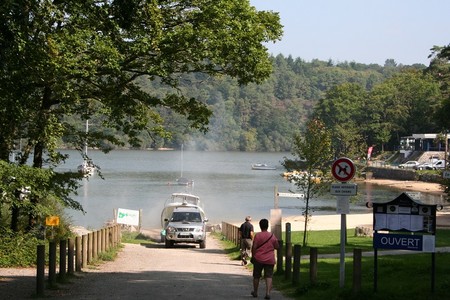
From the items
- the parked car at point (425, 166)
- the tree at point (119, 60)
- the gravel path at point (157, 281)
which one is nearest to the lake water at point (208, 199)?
the parked car at point (425, 166)

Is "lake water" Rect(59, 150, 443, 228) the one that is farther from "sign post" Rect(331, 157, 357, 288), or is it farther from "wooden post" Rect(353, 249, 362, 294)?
"wooden post" Rect(353, 249, 362, 294)

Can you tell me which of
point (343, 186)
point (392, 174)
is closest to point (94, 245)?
point (343, 186)

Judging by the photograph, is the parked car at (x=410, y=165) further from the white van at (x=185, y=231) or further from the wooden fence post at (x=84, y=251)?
the wooden fence post at (x=84, y=251)

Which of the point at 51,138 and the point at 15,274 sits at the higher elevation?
the point at 51,138

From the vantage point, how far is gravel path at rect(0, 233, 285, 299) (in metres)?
15.7

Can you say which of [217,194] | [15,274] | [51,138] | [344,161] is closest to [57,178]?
[51,138]

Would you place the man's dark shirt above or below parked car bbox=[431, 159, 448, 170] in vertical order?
below

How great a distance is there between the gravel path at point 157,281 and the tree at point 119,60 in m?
3.50

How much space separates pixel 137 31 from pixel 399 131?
126864 millimetres

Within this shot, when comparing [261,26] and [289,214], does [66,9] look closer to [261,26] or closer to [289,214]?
[261,26]

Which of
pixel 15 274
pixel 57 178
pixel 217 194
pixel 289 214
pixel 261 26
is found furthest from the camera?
pixel 217 194

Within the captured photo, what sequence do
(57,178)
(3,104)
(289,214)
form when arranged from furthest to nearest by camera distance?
(289,214)
(57,178)
(3,104)

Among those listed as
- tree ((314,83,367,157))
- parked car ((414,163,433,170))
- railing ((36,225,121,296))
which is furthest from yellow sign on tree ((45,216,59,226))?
tree ((314,83,367,157))

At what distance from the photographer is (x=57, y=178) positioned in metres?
22.5
